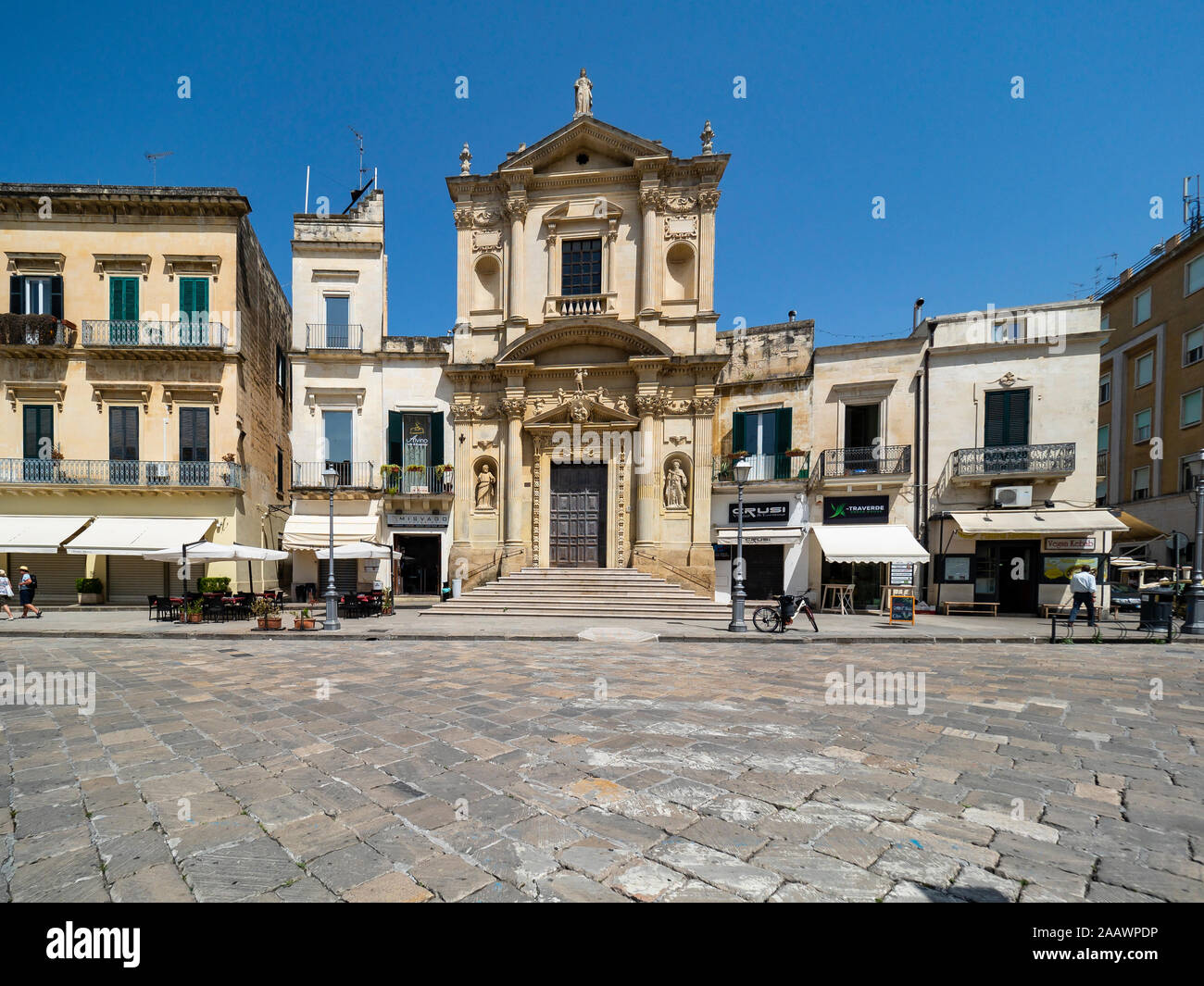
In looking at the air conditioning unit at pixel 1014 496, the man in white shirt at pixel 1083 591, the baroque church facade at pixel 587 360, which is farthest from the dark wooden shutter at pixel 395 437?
the air conditioning unit at pixel 1014 496

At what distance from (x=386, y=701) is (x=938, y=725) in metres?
6.26

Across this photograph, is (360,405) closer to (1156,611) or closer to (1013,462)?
(1013,462)

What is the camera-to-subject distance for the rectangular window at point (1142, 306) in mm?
24734

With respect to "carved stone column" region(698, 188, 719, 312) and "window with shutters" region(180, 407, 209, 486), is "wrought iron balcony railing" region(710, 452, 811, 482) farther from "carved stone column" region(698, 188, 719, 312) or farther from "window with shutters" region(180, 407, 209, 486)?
"window with shutters" region(180, 407, 209, 486)

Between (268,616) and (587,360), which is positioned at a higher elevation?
(587,360)

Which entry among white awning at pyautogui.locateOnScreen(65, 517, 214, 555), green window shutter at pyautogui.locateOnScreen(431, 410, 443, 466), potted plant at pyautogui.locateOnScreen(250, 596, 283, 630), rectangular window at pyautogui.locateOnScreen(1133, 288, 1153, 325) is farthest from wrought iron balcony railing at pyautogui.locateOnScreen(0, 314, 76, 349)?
rectangular window at pyautogui.locateOnScreen(1133, 288, 1153, 325)

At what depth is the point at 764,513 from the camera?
2019cm

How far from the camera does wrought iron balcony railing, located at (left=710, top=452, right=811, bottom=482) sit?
1989 cm

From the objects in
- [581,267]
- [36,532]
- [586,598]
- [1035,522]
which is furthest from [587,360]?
[36,532]

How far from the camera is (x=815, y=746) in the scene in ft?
15.9

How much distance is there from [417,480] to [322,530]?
3.85m

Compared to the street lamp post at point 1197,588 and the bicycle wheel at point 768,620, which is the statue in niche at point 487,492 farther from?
the street lamp post at point 1197,588

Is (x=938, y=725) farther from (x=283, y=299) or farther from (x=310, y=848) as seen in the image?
(x=283, y=299)

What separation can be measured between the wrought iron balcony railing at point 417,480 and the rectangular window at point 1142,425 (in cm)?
3209
